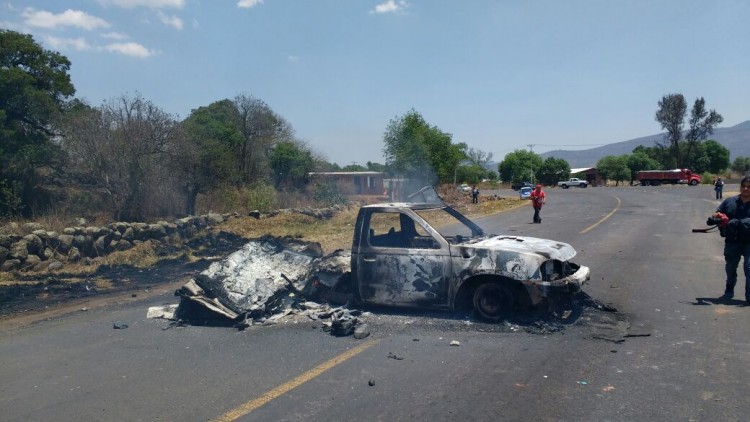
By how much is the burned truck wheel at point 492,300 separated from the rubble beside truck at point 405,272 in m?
0.01

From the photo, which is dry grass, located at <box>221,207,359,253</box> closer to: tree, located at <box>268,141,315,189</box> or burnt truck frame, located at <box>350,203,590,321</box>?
burnt truck frame, located at <box>350,203,590,321</box>

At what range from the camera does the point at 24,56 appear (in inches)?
930

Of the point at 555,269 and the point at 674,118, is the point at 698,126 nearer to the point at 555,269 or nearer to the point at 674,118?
the point at 674,118

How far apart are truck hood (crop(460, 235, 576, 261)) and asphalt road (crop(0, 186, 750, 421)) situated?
818 mm

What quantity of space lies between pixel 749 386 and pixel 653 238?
43.0ft

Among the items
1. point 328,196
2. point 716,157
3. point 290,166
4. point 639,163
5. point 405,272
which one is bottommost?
point 405,272

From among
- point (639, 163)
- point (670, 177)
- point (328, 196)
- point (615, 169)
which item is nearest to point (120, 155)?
point (328, 196)

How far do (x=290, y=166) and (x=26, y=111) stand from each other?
18.7 metres

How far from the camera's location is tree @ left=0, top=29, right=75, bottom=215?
18938 millimetres

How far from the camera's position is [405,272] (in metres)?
7.28

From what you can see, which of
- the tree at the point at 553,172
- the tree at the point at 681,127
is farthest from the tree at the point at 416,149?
the tree at the point at 681,127

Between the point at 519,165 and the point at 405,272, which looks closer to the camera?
the point at 405,272

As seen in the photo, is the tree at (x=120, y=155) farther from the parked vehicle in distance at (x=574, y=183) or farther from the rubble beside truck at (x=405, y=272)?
the parked vehicle in distance at (x=574, y=183)

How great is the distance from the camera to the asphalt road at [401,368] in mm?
4594
